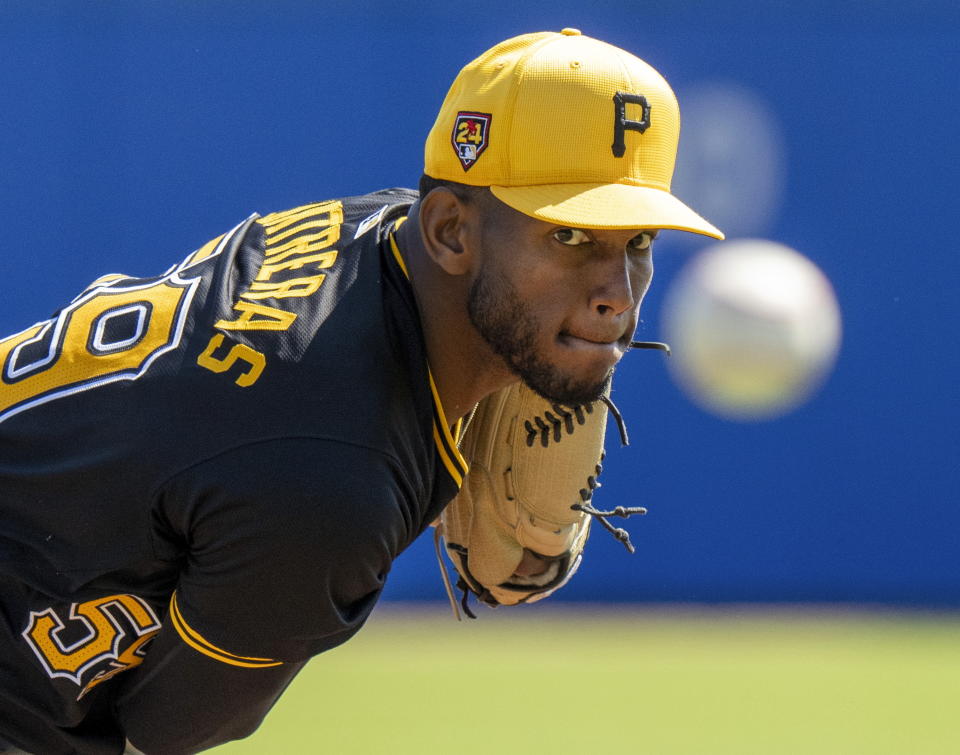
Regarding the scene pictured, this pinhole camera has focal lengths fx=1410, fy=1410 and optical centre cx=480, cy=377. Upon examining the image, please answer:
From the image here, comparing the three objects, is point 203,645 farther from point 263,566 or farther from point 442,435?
point 442,435

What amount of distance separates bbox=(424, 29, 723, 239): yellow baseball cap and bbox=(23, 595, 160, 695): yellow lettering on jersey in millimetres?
843

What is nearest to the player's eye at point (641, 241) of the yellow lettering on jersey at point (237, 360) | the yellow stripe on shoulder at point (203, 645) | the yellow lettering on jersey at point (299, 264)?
the yellow lettering on jersey at point (299, 264)

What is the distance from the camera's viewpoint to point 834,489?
627cm

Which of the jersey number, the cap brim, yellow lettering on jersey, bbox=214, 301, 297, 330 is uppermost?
the cap brim

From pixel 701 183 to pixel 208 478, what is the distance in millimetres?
4703

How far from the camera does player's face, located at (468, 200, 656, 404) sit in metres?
2.07

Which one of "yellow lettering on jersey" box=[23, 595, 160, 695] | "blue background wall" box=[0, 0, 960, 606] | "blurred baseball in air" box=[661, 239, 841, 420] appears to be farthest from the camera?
"blue background wall" box=[0, 0, 960, 606]

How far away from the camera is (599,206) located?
2.04 metres

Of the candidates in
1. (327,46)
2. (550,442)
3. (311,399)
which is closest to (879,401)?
(327,46)

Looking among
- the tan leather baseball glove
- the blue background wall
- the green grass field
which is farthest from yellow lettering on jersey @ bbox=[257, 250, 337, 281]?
the blue background wall

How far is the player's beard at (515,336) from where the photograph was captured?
2.11m

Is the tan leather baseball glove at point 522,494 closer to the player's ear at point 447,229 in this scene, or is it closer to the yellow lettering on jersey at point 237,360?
the player's ear at point 447,229

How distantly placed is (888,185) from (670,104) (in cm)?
444

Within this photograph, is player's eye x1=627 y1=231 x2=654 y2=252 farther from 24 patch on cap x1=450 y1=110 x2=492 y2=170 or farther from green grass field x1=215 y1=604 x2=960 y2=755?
green grass field x1=215 y1=604 x2=960 y2=755
